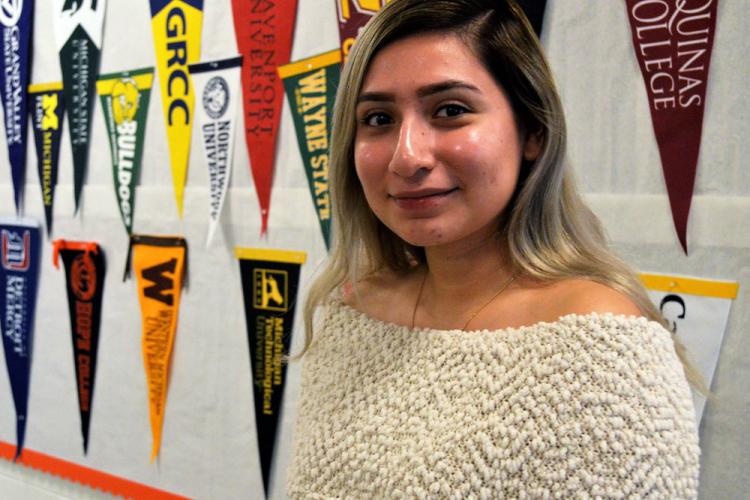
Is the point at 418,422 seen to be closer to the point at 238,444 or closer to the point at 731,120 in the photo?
the point at 731,120

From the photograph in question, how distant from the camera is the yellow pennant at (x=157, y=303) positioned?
1693 mm

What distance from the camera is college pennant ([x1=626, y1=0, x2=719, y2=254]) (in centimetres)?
104

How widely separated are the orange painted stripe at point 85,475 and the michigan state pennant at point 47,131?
2.14 ft

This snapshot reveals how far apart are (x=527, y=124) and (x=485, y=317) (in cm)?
23

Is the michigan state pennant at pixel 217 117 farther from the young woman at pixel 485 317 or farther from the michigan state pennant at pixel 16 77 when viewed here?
the young woman at pixel 485 317

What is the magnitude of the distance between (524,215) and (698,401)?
19.8 inches

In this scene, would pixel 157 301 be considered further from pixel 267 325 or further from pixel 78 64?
pixel 78 64

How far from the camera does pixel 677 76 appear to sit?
106 cm

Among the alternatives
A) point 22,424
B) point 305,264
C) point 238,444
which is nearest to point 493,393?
point 305,264

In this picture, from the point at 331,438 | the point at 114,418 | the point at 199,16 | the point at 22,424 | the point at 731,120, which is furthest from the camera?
the point at 22,424

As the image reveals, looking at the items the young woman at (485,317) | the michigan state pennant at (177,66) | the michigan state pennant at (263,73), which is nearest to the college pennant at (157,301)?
the michigan state pennant at (177,66)

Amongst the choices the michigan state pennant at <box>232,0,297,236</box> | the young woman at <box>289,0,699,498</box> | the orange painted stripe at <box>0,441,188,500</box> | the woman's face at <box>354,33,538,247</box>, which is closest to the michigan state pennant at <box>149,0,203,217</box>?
the michigan state pennant at <box>232,0,297,236</box>

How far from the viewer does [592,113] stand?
3.74ft

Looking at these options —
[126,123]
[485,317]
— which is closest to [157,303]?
[126,123]
